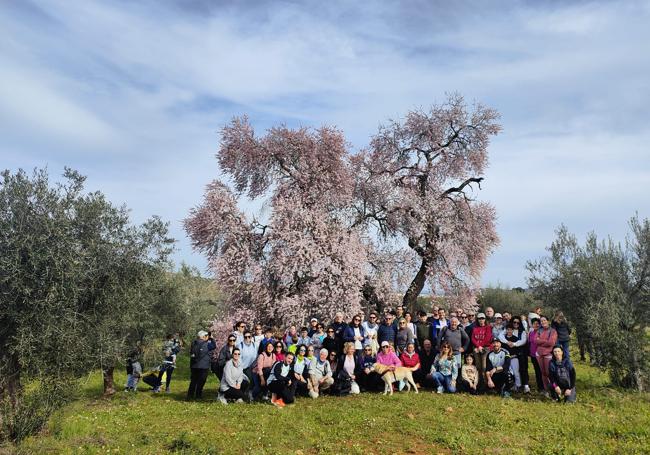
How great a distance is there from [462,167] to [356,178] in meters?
6.27

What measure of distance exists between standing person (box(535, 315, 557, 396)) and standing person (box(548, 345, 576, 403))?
50cm

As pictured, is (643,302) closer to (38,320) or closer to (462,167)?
(462,167)

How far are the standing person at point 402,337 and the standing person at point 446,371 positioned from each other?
116 cm

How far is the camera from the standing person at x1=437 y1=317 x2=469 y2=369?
50.9 ft

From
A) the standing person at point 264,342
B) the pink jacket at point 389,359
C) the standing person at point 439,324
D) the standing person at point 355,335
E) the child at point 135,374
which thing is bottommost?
the child at point 135,374

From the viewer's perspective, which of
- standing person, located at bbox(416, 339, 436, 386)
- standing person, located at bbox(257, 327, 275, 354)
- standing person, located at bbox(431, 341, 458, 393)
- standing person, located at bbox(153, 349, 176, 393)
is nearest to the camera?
standing person, located at bbox(431, 341, 458, 393)

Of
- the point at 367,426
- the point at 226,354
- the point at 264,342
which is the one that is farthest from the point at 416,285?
the point at 367,426

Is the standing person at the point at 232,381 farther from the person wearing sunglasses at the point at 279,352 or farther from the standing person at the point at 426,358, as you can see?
the standing person at the point at 426,358

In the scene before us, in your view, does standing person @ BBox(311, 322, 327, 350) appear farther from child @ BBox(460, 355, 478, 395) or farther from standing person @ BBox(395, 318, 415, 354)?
child @ BBox(460, 355, 478, 395)

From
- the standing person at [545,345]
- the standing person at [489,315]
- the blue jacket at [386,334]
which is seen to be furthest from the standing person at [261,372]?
the standing person at [545,345]

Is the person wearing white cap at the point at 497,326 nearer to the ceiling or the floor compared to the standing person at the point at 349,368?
nearer to the ceiling

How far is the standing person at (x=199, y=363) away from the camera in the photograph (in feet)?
52.0

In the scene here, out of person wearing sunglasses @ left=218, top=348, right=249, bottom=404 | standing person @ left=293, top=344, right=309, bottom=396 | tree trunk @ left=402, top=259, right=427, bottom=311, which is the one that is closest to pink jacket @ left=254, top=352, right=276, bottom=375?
person wearing sunglasses @ left=218, top=348, right=249, bottom=404

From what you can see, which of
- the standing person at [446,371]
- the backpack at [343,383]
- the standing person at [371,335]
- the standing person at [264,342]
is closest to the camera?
the backpack at [343,383]
